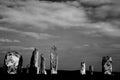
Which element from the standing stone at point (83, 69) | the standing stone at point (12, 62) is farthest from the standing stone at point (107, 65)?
the standing stone at point (12, 62)

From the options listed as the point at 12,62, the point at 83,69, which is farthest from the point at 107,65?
the point at 12,62

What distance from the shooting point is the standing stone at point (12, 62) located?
22.8 metres

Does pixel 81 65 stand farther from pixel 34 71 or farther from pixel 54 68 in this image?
pixel 34 71

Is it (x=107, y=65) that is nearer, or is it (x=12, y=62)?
(x=12, y=62)

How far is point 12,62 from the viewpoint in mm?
23000

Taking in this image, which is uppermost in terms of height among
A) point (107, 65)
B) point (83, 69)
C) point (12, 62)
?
point (12, 62)

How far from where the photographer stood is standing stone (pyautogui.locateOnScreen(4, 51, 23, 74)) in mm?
22797

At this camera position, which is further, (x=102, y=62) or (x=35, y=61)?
(x=35, y=61)

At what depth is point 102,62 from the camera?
26047 mm

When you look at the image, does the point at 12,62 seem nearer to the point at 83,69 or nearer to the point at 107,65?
the point at 107,65

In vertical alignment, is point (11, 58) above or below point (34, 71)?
above

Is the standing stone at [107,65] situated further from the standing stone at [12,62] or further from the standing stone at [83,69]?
the standing stone at [12,62]

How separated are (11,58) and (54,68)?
Answer: 11.5 metres

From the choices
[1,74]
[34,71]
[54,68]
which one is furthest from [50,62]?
[1,74]
